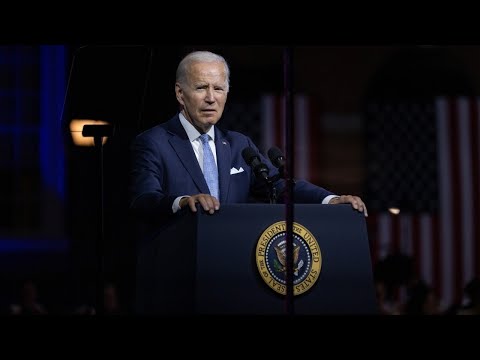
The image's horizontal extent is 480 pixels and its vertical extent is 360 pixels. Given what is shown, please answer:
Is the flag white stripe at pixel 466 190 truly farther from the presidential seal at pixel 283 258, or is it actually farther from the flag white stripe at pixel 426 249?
the presidential seal at pixel 283 258

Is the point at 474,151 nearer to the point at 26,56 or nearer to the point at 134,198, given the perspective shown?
the point at 26,56

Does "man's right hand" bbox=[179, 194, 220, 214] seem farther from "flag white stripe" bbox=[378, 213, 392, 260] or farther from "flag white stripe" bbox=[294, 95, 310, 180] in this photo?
"flag white stripe" bbox=[294, 95, 310, 180]

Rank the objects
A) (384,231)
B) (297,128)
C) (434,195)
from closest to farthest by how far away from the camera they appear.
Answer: (384,231)
(297,128)
(434,195)

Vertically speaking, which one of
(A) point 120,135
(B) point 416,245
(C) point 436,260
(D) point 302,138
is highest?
(D) point 302,138

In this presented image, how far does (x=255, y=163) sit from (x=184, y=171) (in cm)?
→ 28

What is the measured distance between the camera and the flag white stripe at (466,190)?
9.05 m

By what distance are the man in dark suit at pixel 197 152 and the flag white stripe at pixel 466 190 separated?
233 inches

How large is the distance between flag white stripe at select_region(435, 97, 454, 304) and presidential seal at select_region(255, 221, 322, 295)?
6138 millimetres

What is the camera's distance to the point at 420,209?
9516 millimetres

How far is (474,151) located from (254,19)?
6445mm

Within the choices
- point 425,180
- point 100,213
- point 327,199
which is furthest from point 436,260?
point 100,213

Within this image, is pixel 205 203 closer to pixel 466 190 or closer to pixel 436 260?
pixel 436 260

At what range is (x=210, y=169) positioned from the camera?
335cm

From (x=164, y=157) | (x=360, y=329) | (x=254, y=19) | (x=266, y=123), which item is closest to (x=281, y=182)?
(x=164, y=157)
